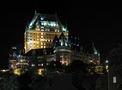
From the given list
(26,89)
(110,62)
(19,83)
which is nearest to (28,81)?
(19,83)

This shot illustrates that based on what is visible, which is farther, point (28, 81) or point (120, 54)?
point (28, 81)

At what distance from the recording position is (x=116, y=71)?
53.3 m

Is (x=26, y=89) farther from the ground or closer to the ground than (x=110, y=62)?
closer to the ground

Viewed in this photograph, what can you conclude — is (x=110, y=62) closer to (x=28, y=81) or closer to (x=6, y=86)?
(x=28, y=81)

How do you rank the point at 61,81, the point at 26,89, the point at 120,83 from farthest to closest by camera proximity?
the point at 61,81
the point at 26,89
the point at 120,83

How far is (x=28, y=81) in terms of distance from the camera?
264ft

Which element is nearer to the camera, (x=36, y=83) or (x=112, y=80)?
(x=112, y=80)

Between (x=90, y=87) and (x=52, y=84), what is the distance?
10781 millimetres

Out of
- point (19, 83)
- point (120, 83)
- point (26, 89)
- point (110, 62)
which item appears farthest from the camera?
point (19, 83)

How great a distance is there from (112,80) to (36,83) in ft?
101

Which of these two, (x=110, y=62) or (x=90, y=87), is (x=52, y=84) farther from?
(x=110, y=62)

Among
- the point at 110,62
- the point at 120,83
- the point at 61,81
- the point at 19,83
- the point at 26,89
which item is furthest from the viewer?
the point at 61,81

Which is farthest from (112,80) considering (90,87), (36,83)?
(36,83)

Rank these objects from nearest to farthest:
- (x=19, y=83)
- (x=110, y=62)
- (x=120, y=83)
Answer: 1. (x=120, y=83)
2. (x=110, y=62)
3. (x=19, y=83)
